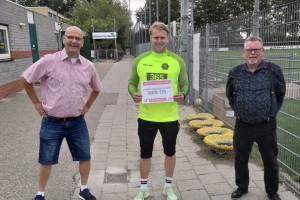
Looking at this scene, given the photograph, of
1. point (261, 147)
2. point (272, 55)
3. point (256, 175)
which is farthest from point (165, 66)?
point (256, 175)

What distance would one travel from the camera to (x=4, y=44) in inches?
417

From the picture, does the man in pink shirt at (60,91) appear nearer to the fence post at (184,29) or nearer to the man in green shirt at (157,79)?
the man in green shirt at (157,79)

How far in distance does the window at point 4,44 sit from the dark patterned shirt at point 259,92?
9.58 meters

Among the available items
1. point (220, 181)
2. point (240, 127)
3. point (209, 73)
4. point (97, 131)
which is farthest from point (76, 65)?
point (209, 73)

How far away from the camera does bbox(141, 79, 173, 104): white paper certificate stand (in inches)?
123

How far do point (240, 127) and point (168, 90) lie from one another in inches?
36.6

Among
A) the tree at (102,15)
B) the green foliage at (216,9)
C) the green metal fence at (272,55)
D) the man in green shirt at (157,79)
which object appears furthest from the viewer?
the green foliage at (216,9)

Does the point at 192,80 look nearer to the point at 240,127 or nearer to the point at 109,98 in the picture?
the point at 109,98

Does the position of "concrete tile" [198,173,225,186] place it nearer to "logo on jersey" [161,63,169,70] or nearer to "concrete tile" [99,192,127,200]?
"concrete tile" [99,192,127,200]

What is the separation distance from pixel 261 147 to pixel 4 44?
33.6 feet

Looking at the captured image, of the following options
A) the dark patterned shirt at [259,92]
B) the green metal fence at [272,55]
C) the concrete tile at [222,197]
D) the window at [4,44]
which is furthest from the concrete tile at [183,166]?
the window at [4,44]

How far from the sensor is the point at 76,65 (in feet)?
10.4

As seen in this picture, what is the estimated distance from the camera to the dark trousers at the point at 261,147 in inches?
123

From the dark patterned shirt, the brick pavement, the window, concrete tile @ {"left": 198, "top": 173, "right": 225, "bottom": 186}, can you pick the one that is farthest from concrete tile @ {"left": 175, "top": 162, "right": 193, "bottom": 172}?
the window
